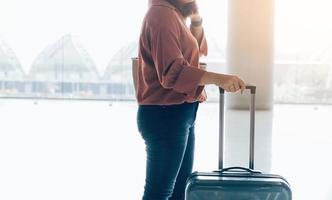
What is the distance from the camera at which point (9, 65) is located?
7867 millimetres

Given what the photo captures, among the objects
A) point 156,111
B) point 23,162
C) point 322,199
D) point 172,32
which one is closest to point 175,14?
point 172,32

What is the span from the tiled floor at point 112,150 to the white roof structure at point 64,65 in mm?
1240

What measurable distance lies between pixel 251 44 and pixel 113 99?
2452 millimetres

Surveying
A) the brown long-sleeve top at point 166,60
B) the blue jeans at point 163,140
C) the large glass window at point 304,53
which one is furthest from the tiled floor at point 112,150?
the brown long-sleeve top at point 166,60

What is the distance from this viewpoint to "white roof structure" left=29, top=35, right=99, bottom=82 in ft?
25.5

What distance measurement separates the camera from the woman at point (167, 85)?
1422 millimetres

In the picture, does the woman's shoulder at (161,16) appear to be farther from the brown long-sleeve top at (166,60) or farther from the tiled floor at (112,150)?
the tiled floor at (112,150)

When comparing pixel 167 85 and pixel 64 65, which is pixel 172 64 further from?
pixel 64 65

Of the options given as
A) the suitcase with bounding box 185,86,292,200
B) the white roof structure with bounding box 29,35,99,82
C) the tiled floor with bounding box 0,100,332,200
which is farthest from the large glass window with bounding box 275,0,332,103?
the suitcase with bounding box 185,86,292,200

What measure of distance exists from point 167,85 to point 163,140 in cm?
19

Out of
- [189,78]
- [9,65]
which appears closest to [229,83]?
[189,78]

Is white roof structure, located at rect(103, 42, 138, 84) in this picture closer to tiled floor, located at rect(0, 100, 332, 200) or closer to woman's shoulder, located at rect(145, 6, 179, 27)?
tiled floor, located at rect(0, 100, 332, 200)

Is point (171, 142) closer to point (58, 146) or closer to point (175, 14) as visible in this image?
point (175, 14)

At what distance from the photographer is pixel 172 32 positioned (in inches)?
56.4
